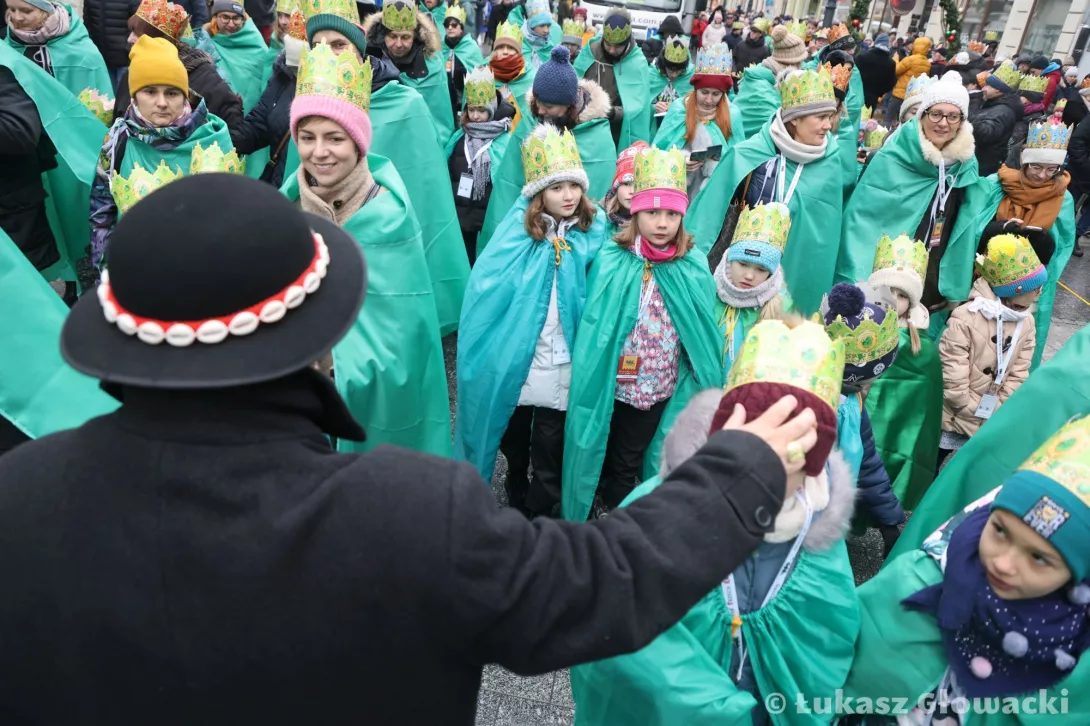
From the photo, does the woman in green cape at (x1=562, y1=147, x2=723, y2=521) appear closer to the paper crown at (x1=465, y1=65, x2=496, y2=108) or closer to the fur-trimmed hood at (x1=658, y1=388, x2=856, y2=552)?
the fur-trimmed hood at (x1=658, y1=388, x2=856, y2=552)

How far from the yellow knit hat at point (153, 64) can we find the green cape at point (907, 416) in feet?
12.7

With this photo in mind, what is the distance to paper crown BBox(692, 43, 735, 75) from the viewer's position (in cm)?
607

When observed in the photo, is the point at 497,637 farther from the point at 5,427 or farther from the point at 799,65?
the point at 799,65

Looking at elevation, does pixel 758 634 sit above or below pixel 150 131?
below

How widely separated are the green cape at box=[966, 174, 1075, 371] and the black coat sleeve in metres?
4.28

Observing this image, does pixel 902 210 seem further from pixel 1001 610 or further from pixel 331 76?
pixel 1001 610

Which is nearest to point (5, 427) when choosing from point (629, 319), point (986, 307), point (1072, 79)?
point (629, 319)

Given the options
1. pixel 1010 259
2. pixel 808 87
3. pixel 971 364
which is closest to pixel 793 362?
pixel 971 364

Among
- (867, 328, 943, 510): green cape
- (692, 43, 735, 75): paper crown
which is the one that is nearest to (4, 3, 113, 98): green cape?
(692, 43, 735, 75): paper crown

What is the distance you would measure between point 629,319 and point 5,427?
2.40 meters

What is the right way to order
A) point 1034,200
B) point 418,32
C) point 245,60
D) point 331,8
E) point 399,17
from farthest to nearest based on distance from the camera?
point 245,60 < point 418,32 < point 399,17 < point 1034,200 < point 331,8

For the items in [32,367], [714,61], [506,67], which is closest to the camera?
[32,367]

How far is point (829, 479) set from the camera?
2115 millimetres

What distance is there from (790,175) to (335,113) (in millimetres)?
3248
